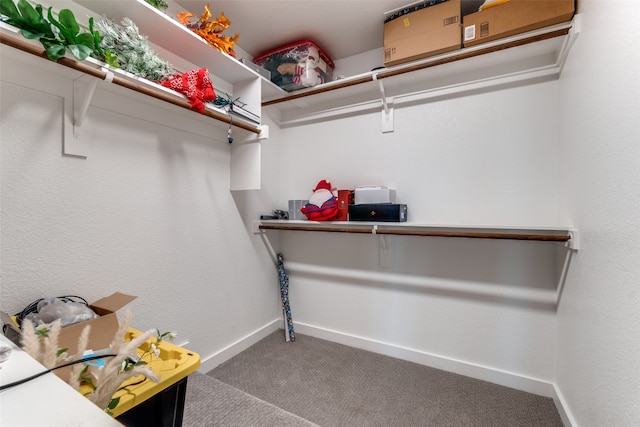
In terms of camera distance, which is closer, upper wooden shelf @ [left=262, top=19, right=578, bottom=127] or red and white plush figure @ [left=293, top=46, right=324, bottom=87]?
upper wooden shelf @ [left=262, top=19, right=578, bottom=127]

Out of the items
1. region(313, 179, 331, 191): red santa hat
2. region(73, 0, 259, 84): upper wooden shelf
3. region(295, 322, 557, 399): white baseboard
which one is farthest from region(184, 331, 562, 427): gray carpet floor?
region(73, 0, 259, 84): upper wooden shelf

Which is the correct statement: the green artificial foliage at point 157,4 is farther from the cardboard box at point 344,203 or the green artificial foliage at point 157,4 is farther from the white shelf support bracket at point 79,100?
the cardboard box at point 344,203

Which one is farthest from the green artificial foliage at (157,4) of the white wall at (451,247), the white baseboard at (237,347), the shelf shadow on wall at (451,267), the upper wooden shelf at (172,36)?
the white baseboard at (237,347)

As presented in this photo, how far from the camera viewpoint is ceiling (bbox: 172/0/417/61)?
1.69 m

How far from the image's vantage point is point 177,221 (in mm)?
1644

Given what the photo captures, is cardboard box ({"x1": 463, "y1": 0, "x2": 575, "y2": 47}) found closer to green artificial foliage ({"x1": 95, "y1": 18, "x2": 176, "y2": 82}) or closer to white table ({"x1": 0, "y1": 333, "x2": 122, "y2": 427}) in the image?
green artificial foliage ({"x1": 95, "y1": 18, "x2": 176, "y2": 82})

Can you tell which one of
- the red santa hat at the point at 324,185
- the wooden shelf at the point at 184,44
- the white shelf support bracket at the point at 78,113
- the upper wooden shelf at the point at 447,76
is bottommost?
the red santa hat at the point at 324,185

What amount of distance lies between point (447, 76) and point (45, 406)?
2.29 metres

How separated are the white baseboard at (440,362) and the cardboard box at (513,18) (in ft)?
6.59

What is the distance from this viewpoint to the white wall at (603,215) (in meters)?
0.89

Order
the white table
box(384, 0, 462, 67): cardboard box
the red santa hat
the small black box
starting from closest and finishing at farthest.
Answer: the white table, box(384, 0, 462, 67): cardboard box, the small black box, the red santa hat

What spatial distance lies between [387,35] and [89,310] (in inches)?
84.5

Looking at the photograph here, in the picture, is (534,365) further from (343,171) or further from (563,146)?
(343,171)

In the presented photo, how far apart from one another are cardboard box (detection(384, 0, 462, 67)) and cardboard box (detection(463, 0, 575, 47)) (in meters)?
0.08
